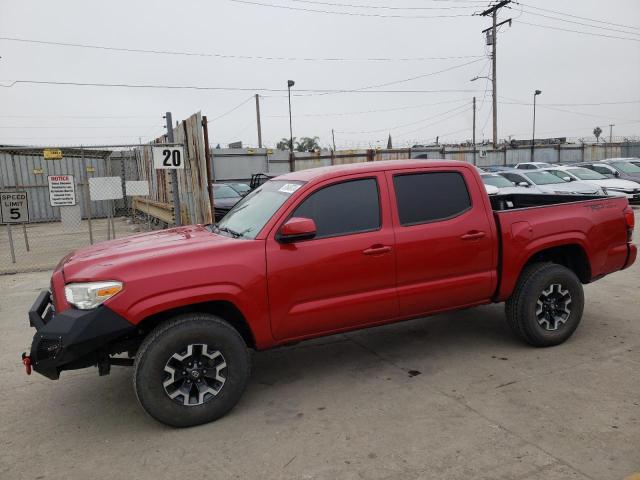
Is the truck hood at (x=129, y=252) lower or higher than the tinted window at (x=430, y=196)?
lower

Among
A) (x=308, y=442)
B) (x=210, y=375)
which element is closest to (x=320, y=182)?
(x=210, y=375)

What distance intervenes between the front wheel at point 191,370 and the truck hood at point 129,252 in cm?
48

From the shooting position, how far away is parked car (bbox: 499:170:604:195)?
48.6 feet

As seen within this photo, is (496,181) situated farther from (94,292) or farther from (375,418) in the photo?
(94,292)

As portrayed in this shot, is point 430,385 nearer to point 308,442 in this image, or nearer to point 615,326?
point 308,442

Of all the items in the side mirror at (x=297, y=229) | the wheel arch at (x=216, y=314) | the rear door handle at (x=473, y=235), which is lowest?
the wheel arch at (x=216, y=314)

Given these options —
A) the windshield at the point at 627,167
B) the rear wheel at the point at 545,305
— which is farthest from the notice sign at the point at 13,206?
the windshield at the point at 627,167

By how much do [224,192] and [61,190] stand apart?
4.42 m

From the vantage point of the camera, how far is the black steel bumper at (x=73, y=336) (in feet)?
10.6

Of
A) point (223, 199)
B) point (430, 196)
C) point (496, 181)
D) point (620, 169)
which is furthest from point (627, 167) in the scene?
point (430, 196)

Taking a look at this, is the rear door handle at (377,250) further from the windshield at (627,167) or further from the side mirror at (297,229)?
the windshield at (627,167)

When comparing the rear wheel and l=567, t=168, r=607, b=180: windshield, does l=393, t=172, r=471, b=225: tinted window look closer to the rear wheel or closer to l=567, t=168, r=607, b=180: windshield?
the rear wheel

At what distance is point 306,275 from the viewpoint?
3744 millimetres

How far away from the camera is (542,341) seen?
4676mm
